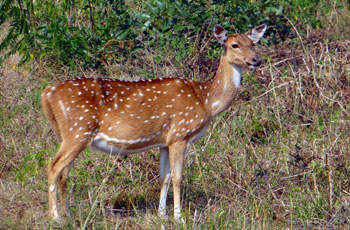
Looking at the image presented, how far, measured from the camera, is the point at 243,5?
9680mm

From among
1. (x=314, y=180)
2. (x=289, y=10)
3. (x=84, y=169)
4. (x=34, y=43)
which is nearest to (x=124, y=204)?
(x=84, y=169)

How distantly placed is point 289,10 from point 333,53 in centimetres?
193

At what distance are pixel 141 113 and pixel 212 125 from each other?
6.14 feet

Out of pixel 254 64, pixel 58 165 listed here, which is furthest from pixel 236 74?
pixel 58 165

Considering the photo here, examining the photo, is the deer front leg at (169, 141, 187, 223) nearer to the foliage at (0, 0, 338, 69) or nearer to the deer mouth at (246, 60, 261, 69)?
the deer mouth at (246, 60, 261, 69)

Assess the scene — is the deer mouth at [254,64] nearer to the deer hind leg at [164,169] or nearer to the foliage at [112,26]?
the deer hind leg at [164,169]

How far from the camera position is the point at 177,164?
6.74m

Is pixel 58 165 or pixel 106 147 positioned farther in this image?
pixel 106 147

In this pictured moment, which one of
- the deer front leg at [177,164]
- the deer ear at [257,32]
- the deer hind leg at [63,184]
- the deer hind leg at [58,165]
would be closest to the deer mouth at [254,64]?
the deer ear at [257,32]

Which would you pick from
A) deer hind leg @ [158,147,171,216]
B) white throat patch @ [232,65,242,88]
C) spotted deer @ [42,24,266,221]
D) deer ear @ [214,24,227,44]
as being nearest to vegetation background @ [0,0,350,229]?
deer hind leg @ [158,147,171,216]

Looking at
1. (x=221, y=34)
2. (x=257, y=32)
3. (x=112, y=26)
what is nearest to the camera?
(x=221, y=34)

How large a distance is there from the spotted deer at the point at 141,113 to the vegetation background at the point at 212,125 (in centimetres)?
41

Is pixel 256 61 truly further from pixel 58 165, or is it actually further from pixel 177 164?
pixel 58 165

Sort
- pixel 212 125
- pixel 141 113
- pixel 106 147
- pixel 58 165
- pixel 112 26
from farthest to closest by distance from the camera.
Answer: pixel 112 26 → pixel 212 125 → pixel 141 113 → pixel 106 147 → pixel 58 165
